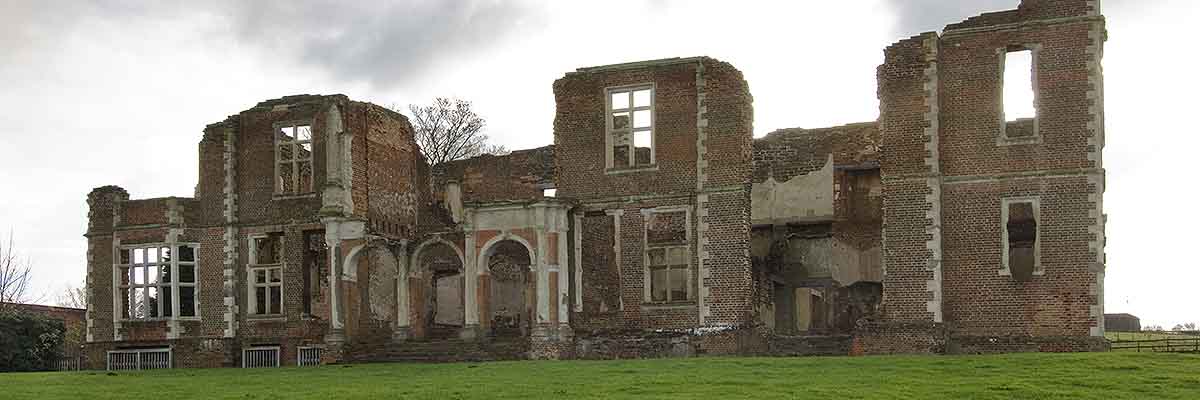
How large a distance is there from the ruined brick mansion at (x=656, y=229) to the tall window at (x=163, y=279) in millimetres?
79

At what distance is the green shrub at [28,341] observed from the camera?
111ft

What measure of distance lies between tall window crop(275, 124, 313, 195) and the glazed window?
16459 mm

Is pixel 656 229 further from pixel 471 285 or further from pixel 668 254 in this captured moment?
pixel 471 285

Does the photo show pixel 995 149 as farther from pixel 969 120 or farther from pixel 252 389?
pixel 252 389

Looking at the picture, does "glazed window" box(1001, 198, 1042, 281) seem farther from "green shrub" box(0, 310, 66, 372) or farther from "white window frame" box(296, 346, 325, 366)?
"green shrub" box(0, 310, 66, 372)

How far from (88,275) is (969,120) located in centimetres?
2280

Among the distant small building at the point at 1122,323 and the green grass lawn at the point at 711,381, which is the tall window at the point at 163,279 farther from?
the distant small building at the point at 1122,323

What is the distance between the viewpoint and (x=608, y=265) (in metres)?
30.1

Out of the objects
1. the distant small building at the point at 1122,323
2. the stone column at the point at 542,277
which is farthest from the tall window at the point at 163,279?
the distant small building at the point at 1122,323

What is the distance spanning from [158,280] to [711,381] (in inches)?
799

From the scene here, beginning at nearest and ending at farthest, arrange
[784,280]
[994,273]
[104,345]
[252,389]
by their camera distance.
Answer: [252,389]
[994,273]
[784,280]
[104,345]

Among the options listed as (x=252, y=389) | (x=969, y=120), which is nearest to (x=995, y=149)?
(x=969, y=120)

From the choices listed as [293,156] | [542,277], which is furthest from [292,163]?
[542,277]

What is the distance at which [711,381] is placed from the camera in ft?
61.3
